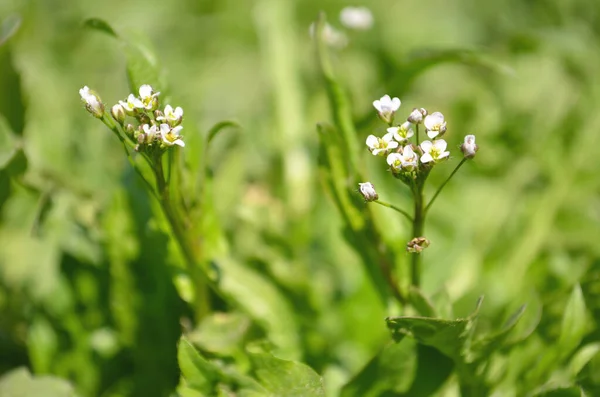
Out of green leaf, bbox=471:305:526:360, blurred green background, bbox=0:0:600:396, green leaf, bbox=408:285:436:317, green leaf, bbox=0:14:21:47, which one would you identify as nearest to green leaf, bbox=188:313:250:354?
blurred green background, bbox=0:0:600:396

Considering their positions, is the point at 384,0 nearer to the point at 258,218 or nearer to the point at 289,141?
the point at 289,141

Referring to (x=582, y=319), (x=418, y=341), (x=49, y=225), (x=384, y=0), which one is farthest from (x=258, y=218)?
(x=384, y=0)

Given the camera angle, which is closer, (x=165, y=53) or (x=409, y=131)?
(x=409, y=131)

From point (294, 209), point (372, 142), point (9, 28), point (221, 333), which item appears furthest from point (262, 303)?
A: point (9, 28)

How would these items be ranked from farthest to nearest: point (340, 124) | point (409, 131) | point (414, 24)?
point (414, 24) → point (340, 124) → point (409, 131)

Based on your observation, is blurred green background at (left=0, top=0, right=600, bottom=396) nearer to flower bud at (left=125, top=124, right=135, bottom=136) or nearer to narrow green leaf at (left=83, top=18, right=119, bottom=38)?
narrow green leaf at (left=83, top=18, right=119, bottom=38)

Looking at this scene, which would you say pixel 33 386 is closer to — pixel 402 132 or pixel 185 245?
pixel 185 245

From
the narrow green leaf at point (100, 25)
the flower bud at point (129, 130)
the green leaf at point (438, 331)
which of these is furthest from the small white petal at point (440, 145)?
the narrow green leaf at point (100, 25)
